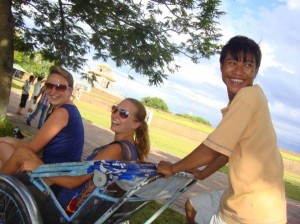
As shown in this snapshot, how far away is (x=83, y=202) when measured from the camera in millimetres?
2547

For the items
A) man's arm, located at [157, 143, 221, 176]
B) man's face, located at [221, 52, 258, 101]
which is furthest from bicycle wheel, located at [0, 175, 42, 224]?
man's face, located at [221, 52, 258, 101]

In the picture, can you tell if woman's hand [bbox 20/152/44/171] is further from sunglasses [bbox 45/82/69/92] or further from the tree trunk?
the tree trunk

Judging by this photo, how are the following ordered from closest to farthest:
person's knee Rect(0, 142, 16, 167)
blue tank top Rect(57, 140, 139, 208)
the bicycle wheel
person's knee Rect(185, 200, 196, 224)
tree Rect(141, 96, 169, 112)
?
the bicycle wheel
blue tank top Rect(57, 140, 139, 208)
person's knee Rect(185, 200, 196, 224)
person's knee Rect(0, 142, 16, 167)
tree Rect(141, 96, 169, 112)

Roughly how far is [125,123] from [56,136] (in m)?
0.62

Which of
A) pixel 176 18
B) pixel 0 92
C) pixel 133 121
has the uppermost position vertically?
pixel 176 18

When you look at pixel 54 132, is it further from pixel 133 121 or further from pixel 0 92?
pixel 0 92

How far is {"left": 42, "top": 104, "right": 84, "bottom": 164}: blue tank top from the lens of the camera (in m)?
3.32

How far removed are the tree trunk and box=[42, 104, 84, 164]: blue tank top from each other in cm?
565

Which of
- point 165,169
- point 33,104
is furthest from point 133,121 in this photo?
point 33,104

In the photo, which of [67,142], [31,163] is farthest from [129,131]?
[31,163]

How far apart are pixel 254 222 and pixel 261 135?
19.3 inches

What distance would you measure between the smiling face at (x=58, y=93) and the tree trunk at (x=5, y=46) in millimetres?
5131

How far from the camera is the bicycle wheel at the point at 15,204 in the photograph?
99.4 inches

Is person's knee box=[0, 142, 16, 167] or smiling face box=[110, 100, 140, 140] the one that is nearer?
smiling face box=[110, 100, 140, 140]
